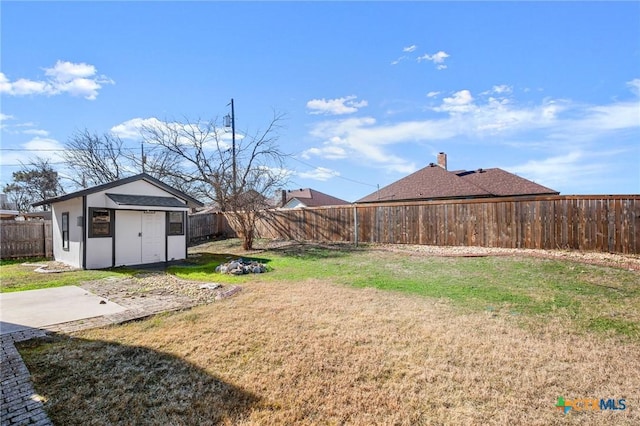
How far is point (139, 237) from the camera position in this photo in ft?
37.2

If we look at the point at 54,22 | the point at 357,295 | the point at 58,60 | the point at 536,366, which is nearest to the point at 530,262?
the point at 357,295

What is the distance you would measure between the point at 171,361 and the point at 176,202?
9.51 m

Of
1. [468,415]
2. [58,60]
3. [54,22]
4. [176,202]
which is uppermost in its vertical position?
[58,60]

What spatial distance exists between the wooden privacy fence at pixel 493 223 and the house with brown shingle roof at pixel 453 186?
26.5 feet

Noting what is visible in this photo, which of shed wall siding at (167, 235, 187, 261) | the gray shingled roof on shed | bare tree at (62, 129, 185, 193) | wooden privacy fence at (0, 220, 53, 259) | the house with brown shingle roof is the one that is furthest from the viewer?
bare tree at (62, 129, 185, 193)

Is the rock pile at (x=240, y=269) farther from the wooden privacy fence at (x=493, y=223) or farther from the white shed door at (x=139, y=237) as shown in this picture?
the wooden privacy fence at (x=493, y=223)

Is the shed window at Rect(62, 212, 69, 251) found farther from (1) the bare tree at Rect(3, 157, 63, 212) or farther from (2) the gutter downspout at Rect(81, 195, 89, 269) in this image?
(1) the bare tree at Rect(3, 157, 63, 212)

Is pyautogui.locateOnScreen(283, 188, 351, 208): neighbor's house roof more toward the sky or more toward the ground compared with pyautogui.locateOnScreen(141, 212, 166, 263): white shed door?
more toward the sky

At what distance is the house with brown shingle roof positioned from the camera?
19.7 m

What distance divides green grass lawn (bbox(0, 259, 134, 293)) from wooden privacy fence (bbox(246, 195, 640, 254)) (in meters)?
8.62

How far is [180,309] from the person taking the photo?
5473mm

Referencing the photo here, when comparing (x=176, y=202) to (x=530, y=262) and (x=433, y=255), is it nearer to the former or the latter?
(x=433, y=255)

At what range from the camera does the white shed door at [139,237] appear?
10.9 metres

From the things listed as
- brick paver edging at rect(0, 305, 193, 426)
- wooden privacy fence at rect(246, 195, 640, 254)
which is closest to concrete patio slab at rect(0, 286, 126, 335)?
brick paver edging at rect(0, 305, 193, 426)
